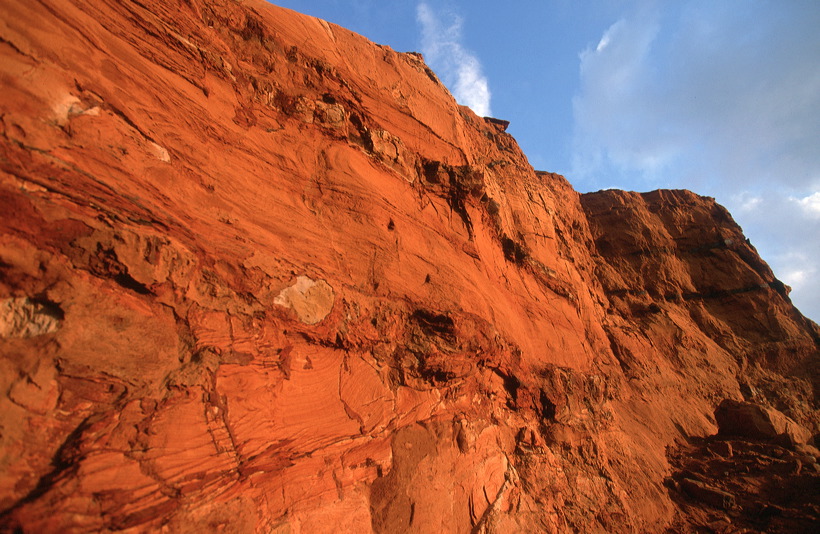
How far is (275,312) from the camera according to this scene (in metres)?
4.59

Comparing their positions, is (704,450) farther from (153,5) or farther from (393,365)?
(153,5)

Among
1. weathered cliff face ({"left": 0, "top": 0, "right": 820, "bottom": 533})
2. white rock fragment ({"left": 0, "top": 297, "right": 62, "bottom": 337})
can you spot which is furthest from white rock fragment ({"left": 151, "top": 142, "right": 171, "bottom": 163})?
white rock fragment ({"left": 0, "top": 297, "right": 62, "bottom": 337})

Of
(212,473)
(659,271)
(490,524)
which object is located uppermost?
(659,271)

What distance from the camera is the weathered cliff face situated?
313 cm

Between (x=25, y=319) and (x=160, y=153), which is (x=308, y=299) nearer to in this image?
(x=160, y=153)

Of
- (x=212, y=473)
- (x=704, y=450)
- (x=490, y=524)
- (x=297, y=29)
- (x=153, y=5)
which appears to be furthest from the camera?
(x=704, y=450)

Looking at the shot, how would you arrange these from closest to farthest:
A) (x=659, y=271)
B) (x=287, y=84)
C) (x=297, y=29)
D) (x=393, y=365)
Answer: (x=393, y=365) → (x=287, y=84) → (x=297, y=29) → (x=659, y=271)

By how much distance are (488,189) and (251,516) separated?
8.50 m

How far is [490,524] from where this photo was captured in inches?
209

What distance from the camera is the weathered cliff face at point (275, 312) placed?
10.3 ft

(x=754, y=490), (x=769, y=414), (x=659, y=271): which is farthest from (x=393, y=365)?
(x=659, y=271)

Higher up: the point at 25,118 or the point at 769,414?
the point at 25,118

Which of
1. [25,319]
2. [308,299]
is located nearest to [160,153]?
[25,319]

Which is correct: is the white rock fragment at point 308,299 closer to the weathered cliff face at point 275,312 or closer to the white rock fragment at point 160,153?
the weathered cliff face at point 275,312
